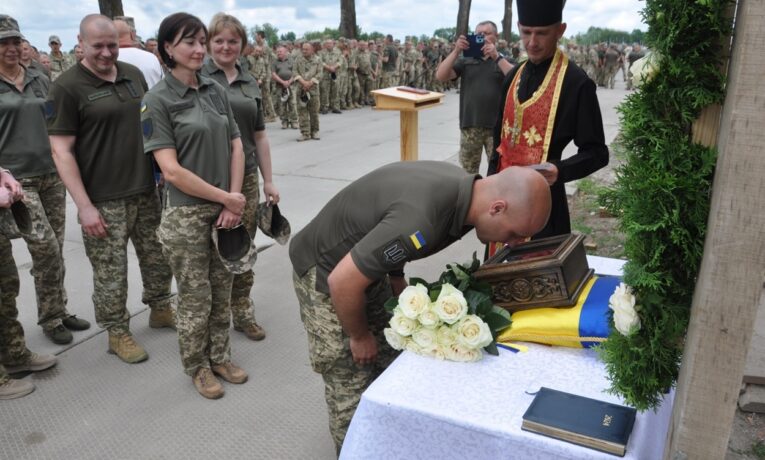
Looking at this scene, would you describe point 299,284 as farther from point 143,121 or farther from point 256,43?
point 256,43

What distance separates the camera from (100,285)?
139 inches

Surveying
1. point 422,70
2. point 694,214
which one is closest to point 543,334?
point 694,214

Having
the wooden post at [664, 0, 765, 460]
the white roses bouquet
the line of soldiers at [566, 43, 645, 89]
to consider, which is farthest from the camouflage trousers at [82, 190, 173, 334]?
the line of soldiers at [566, 43, 645, 89]

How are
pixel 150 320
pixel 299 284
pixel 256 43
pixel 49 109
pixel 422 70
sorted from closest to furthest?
pixel 299 284 < pixel 49 109 < pixel 150 320 < pixel 256 43 < pixel 422 70

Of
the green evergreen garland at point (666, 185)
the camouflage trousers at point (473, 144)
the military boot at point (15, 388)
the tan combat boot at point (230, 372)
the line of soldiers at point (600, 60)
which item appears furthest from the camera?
the line of soldiers at point (600, 60)

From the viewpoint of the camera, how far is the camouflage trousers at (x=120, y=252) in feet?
11.3

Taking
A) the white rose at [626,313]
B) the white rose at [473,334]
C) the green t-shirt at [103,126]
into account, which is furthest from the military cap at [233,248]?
the white rose at [626,313]

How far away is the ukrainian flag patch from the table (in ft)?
1.21

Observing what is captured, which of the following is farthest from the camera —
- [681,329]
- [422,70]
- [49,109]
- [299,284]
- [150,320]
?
[422,70]

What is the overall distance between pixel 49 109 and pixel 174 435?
5.85ft

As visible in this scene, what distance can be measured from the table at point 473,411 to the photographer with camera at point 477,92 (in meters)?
3.83

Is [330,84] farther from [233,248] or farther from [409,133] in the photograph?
[233,248]

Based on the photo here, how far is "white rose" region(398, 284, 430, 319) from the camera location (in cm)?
189

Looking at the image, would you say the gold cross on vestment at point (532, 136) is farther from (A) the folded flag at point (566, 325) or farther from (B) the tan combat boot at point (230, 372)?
(B) the tan combat boot at point (230, 372)
